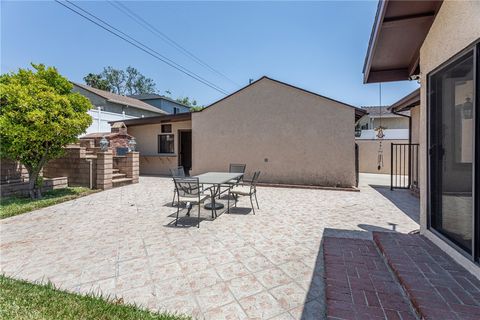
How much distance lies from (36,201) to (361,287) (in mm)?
8269

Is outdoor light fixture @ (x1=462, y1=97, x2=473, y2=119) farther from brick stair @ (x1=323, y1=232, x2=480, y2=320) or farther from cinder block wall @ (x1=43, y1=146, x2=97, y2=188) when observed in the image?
cinder block wall @ (x1=43, y1=146, x2=97, y2=188)

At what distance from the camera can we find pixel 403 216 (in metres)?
5.71

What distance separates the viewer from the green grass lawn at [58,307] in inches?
87.4

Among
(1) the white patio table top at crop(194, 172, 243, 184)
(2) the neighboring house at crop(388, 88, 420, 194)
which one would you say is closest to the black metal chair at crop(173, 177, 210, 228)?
(1) the white patio table top at crop(194, 172, 243, 184)

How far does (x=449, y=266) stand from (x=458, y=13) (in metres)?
2.89

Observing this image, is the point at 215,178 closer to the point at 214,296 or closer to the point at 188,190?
the point at 188,190

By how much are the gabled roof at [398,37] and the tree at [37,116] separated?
7.76 m

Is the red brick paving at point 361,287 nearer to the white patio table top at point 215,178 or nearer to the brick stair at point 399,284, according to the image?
the brick stair at point 399,284

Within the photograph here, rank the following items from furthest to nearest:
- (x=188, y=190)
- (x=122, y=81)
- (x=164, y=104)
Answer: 1. (x=122, y=81)
2. (x=164, y=104)
3. (x=188, y=190)

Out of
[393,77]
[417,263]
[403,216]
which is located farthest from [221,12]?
[417,263]

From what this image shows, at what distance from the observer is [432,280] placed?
2.47 metres

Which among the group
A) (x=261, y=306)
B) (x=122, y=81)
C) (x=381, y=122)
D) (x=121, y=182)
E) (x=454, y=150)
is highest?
(x=122, y=81)

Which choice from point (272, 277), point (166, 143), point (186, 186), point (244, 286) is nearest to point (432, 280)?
point (272, 277)

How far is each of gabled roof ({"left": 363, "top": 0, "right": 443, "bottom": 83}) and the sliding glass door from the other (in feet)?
2.59
